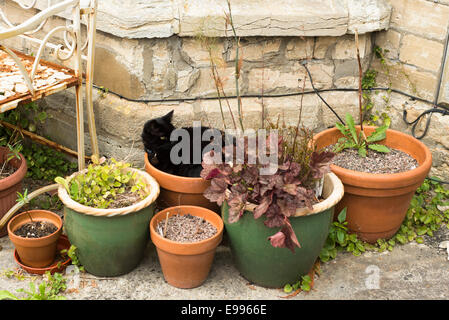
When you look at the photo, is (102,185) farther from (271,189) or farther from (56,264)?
(271,189)

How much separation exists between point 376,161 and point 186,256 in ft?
4.31

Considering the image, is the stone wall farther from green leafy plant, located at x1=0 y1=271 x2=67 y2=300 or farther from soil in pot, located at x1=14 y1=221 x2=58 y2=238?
green leafy plant, located at x1=0 y1=271 x2=67 y2=300

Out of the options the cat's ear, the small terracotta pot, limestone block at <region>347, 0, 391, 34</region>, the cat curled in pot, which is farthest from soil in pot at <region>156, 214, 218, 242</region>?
limestone block at <region>347, 0, 391, 34</region>

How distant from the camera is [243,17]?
10.8ft

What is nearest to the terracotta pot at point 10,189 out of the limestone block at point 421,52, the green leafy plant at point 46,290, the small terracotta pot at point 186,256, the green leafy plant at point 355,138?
the green leafy plant at point 46,290

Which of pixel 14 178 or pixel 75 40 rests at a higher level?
pixel 75 40

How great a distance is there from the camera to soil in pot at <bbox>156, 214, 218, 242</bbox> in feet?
9.62

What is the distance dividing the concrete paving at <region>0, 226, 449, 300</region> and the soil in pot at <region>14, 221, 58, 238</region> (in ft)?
0.64

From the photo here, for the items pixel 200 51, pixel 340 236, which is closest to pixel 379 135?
pixel 340 236

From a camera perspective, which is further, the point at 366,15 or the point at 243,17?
the point at 366,15

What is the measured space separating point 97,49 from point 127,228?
3.96 ft

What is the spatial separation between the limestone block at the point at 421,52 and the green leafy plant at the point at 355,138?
1.72 ft

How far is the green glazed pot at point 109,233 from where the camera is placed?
111 inches

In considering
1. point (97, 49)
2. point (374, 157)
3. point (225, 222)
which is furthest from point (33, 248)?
point (374, 157)
